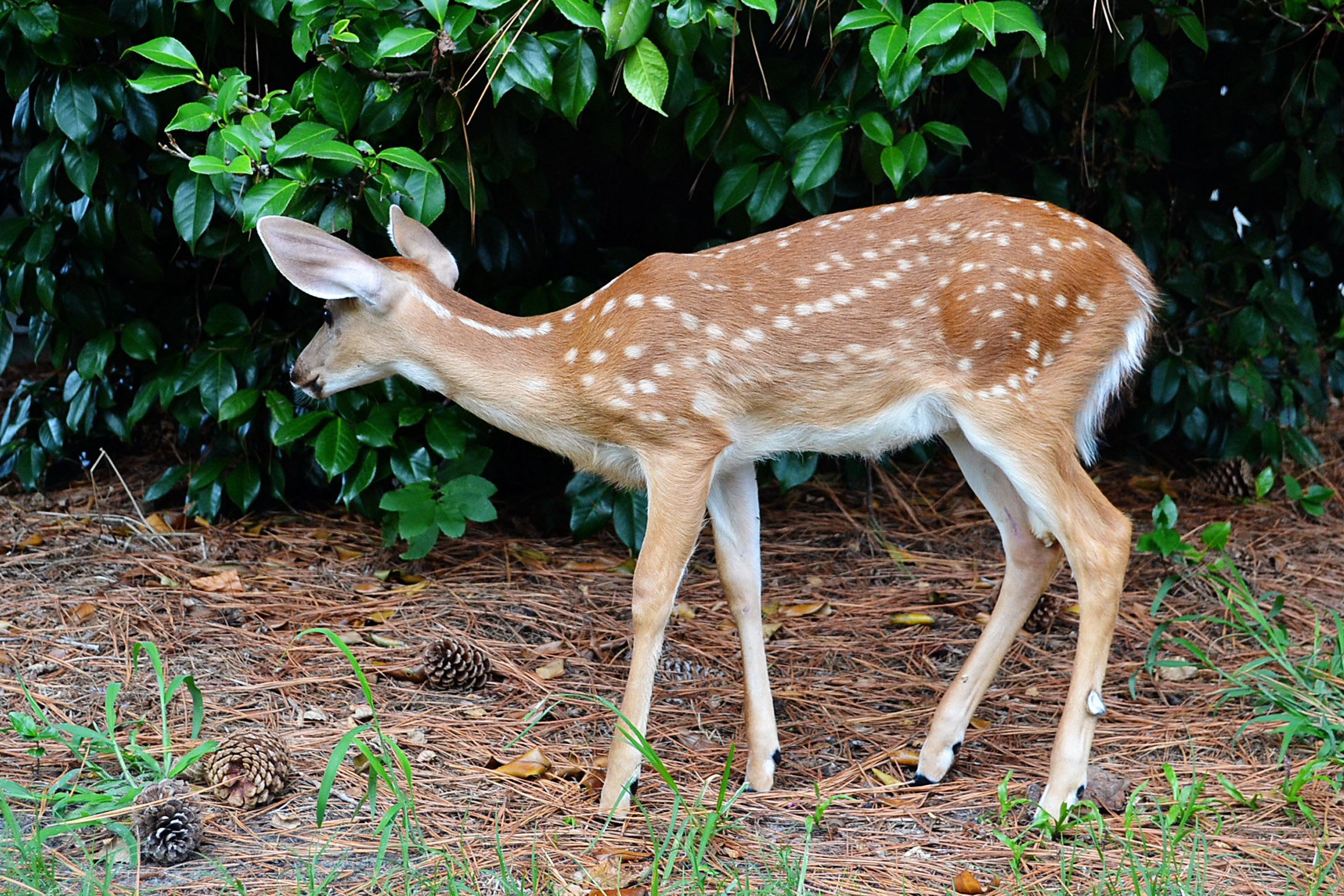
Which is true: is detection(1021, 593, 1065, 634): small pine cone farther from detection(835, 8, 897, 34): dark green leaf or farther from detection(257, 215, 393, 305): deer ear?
detection(257, 215, 393, 305): deer ear

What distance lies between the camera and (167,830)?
2916mm

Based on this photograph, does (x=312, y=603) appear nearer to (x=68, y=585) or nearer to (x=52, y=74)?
(x=68, y=585)

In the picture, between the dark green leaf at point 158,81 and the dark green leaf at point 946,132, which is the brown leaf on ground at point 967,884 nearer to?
the dark green leaf at point 946,132

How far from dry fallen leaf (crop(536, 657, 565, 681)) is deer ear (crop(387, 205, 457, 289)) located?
4.08ft

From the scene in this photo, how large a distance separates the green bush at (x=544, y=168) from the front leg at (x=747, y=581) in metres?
0.91

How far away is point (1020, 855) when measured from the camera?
2.98m

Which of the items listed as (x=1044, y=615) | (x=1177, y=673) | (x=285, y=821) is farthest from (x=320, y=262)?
(x=1177, y=673)

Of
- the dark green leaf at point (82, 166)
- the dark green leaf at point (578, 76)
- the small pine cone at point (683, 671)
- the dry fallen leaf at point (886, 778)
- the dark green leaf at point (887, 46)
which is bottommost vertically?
the small pine cone at point (683, 671)

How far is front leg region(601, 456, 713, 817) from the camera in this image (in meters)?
3.30

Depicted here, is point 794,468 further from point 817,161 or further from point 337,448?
point 337,448

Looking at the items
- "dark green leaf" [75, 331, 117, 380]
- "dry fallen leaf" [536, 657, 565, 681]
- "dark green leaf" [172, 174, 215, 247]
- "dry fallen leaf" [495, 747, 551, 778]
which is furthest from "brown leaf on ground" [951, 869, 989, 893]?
"dark green leaf" [75, 331, 117, 380]

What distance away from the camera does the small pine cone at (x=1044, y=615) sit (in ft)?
14.3

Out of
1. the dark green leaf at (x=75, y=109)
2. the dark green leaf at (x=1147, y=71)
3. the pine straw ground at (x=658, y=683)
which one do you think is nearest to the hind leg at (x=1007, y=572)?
the pine straw ground at (x=658, y=683)

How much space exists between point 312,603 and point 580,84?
81.1 inches
